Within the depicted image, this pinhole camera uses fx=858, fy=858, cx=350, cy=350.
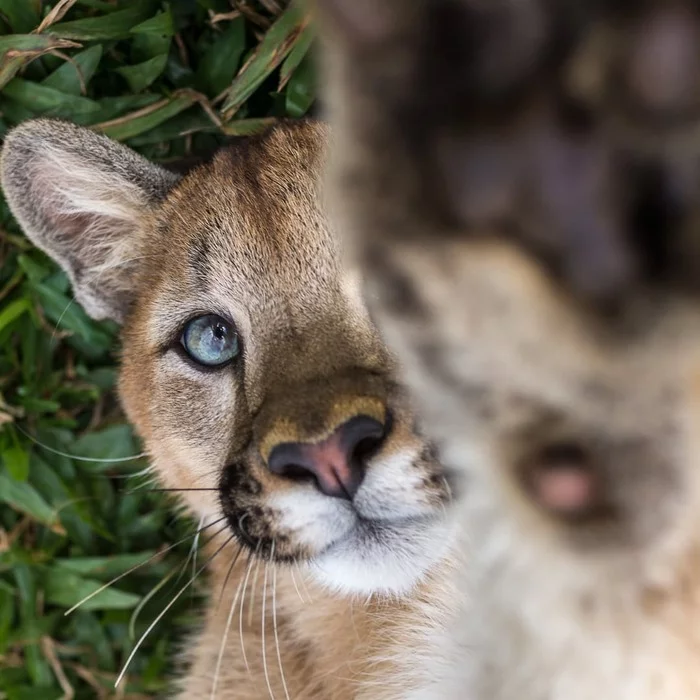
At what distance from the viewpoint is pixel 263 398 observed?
5.04 ft

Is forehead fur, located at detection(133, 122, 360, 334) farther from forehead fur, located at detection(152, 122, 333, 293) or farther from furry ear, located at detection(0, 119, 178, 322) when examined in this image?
furry ear, located at detection(0, 119, 178, 322)

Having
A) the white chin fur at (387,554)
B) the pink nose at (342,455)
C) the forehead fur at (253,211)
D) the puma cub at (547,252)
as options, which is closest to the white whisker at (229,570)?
the white chin fur at (387,554)

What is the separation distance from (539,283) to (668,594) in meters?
0.39

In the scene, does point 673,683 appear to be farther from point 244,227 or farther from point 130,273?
point 130,273

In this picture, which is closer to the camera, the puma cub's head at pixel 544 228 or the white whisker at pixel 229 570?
the puma cub's head at pixel 544 228

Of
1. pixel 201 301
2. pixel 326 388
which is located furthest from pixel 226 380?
pixel 326 388

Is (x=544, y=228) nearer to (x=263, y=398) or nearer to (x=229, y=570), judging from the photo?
(x=263, y=398)

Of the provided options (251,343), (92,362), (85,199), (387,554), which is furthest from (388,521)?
(92,362)

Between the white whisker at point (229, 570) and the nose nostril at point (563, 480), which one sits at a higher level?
the nose nostril at point (563, 480)

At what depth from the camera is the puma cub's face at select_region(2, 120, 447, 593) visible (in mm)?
1342

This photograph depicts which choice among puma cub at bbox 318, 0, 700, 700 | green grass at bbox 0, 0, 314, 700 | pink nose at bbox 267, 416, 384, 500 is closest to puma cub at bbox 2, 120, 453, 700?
pink nose at bbox 267, 416, 384, 500

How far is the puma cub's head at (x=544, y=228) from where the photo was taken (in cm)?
55

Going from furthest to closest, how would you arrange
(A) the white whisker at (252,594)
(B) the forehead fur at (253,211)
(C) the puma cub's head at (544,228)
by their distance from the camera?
(A) the white whisker at (252,594) → (B) the forehead fur at (253,211) → (C) the puma cub's head at (544,228)

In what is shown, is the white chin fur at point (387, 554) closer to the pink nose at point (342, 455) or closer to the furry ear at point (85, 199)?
the pink nose at point (342, 455)
